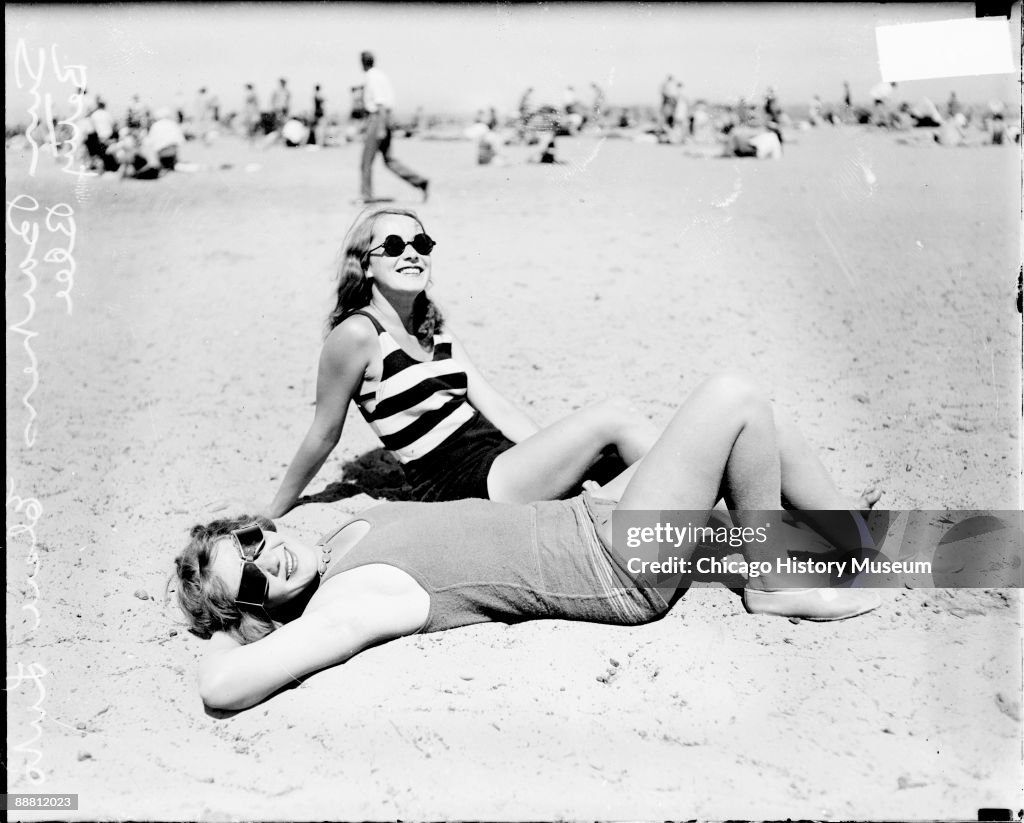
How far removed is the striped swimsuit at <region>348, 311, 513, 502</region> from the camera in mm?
3262

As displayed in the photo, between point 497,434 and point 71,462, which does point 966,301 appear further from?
point 71,462

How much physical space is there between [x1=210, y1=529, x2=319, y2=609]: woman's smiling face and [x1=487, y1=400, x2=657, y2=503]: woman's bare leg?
2.37 ft

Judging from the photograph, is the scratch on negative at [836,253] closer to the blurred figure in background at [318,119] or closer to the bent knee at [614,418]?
the bent knee at [614,418]

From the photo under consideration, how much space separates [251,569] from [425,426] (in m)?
0.91

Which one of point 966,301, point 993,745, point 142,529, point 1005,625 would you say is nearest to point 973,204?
point 966,301

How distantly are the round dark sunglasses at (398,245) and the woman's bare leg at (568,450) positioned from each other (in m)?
0.84

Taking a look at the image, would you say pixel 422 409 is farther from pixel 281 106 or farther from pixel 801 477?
pixel 281 106

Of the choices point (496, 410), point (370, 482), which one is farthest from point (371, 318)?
point (370, 482)

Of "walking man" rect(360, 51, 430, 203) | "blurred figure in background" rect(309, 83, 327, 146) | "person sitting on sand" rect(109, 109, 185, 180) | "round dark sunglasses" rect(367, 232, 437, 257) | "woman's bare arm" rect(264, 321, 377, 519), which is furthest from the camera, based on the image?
"person sitting on sand" rect(109, 109, 185, 180)

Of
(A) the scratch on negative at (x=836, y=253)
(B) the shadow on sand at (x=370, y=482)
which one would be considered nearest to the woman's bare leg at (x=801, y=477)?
(B) the shadow on sand at (x=370, y=482)

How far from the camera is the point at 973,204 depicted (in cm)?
696

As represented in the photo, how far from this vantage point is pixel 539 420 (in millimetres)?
4266

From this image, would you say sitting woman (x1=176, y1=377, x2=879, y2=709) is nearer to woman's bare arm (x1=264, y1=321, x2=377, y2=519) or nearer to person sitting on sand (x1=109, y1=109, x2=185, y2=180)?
woman's bare arm (x1=264, y1=321, x2=377, y2=519)

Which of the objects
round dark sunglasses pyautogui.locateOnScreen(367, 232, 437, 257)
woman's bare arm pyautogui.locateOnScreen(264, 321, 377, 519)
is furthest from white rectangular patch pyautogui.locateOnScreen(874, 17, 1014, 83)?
woman's bare arm pyautogui.locateOnScreen(264, 321, 377, 519)
